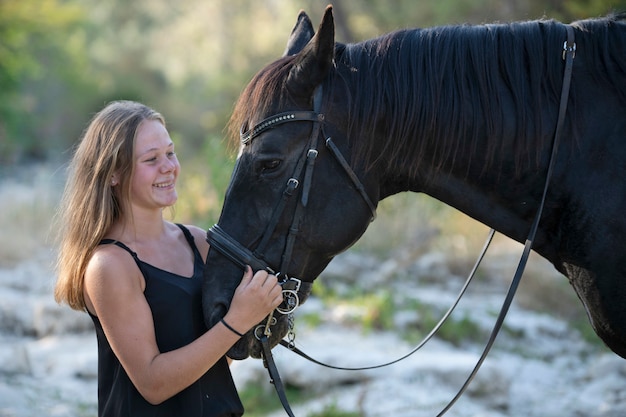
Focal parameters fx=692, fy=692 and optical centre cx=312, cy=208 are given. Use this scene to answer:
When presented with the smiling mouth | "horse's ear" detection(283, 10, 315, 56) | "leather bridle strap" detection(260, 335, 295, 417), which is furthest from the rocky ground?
"horse's ear" detection(283, 10, 315, 56)

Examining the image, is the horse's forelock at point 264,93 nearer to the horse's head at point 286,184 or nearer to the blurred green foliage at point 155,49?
the horse's head at point 286,184

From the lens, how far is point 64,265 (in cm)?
255

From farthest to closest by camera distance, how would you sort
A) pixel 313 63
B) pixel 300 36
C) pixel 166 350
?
pixel 300 36, pixel 166 350, pixel 313 63

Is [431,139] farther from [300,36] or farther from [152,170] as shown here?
[152,170]

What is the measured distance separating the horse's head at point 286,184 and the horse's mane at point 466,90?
0.15ft

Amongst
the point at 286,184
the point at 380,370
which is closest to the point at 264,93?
the point at 286,184

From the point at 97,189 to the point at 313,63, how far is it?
2.99 ft

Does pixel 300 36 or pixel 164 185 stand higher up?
pixel 300 36

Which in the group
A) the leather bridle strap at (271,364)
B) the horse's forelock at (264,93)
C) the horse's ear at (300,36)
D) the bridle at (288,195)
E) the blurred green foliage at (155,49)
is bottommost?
the leather bridle strap at (271,364)

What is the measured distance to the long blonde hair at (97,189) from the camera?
2.48 m

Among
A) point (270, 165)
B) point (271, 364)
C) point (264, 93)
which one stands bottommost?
point (271, 364)

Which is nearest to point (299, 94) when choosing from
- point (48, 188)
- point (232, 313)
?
point (232, 313)

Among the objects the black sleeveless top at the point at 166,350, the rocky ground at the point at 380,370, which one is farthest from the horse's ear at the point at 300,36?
the rocky ground at the point at 380,370

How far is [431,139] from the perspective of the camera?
2385 millimetres
